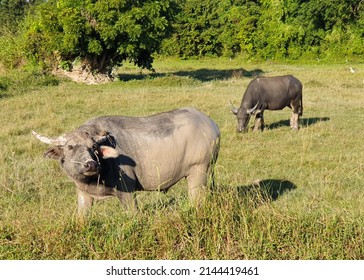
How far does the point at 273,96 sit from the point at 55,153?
393 inches

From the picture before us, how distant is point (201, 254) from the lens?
4629 millimetres

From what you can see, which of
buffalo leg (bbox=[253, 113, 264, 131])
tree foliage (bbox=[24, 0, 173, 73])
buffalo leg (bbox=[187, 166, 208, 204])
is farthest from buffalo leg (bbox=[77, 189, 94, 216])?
tree foliage (bbox=[24, 0, 173, 73])

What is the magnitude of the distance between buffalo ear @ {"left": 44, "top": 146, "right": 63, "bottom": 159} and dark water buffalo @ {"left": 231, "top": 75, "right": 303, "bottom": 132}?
868 centimetres

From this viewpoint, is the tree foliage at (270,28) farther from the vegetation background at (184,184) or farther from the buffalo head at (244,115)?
the buffalo head at (244,115)

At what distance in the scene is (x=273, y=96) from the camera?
14.7m

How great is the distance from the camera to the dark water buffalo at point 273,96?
14133 mm

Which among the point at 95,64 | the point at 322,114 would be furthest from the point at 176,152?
the point at 95,64

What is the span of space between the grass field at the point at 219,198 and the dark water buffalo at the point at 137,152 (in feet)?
0.95

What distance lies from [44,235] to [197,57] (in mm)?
44299

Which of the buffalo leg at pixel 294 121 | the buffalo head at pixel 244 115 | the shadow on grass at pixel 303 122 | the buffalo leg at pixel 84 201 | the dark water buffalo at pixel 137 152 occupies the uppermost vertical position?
the dark water buffalo at pixel 137 152

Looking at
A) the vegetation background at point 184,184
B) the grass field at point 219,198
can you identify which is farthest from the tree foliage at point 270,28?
the grass field at point 219,198

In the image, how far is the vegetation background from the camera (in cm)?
470

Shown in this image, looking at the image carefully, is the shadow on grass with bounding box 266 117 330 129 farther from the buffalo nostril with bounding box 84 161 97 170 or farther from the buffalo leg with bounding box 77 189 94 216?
the buffalo nostril with bounding box 84 161 97 170

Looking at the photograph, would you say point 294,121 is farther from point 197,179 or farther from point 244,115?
point 197,179
